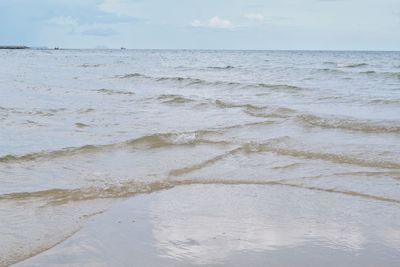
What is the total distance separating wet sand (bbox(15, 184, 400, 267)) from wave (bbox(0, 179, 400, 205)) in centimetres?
19

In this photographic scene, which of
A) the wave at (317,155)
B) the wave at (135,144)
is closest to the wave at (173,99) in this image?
the wave at (135,144)

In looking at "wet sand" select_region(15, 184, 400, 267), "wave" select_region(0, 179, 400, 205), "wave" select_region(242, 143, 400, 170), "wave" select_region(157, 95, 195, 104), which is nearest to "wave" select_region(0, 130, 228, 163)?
"wave" select_region(242, 143, 400, 170)

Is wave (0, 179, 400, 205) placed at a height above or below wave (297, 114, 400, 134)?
below

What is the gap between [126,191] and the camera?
6691 millimetres

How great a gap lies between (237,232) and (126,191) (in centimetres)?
210

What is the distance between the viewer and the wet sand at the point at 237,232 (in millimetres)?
4406

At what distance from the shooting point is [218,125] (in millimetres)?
12336

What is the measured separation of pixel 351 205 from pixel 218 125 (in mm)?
6489

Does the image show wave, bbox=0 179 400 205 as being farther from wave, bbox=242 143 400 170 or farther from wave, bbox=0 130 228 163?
wave, bbox=0 130 228 163

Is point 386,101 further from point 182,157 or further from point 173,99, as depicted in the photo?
point 182,157

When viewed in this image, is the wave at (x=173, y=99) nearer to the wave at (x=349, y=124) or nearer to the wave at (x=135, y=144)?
the wave at (x=349, y=124)

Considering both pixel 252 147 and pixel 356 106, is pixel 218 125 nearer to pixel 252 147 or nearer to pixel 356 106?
pixel 252 147

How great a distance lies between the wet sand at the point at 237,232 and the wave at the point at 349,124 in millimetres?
5029

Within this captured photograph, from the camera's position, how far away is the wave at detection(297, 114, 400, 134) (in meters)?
11.1
